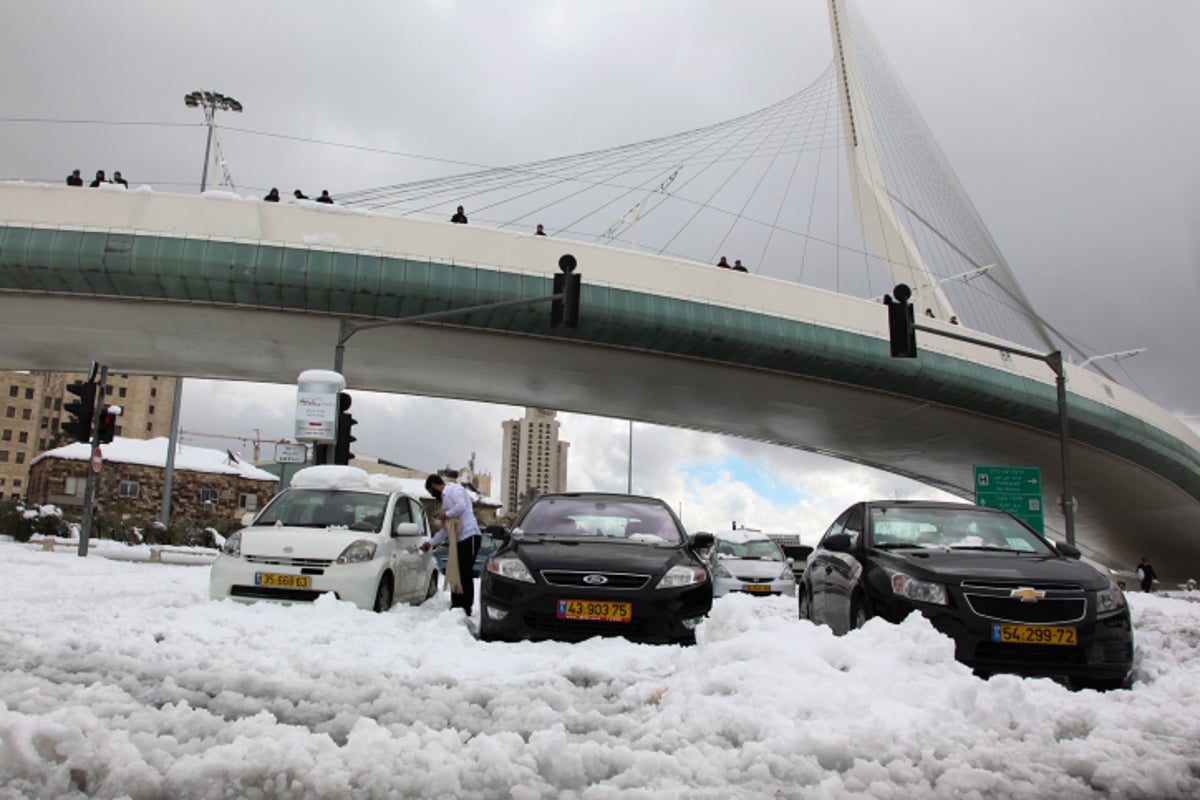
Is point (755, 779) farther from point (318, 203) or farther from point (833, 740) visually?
point (318, 203)

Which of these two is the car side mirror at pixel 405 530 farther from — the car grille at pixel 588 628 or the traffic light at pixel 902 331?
the traffic light at pixel 902 331

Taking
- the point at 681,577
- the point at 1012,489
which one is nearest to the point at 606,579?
the point at 681,577

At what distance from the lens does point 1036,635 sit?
587 centimetres

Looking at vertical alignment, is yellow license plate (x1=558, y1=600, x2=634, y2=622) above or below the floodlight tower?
below

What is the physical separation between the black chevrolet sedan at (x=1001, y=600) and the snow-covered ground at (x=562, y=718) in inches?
18.6

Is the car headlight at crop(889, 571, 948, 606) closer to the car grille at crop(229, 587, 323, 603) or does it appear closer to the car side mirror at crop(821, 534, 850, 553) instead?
the car side mirror at crop(821, 534, 850, 553)

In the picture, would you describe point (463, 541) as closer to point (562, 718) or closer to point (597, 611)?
point (597, 611)

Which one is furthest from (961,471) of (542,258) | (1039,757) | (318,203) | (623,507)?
(1039,757)

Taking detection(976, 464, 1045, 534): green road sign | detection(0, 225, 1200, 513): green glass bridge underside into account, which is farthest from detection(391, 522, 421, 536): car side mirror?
detection(0, 225, 1200, 513): green glass bridge underside

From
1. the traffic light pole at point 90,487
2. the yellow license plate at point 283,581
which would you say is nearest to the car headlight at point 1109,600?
the yellow license plate at point 283,581

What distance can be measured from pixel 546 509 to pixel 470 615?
1.59 meters

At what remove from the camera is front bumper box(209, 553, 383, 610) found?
8148 millimetres

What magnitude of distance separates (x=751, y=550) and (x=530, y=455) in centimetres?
9965

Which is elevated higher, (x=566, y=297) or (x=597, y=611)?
(x=566, y=297)
